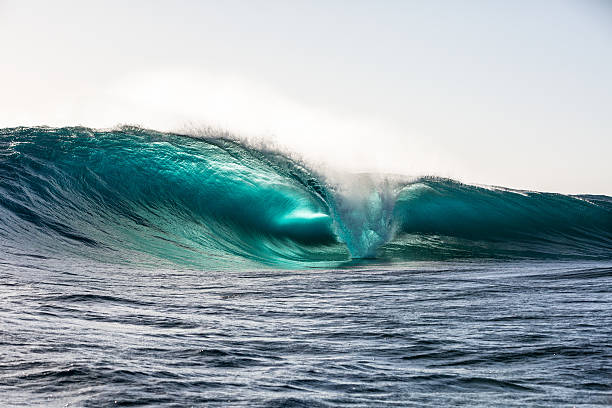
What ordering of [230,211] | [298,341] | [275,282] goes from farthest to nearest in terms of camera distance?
[230,211] < [275,282] < [298,341]

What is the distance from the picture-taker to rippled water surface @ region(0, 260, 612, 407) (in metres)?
3.19

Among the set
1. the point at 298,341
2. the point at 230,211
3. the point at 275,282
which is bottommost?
the point at 298,341

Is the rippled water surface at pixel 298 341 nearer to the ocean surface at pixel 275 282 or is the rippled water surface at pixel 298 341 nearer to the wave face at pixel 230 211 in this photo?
the ocean surface at pixel 275 282

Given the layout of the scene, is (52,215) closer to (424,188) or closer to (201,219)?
(201,219)

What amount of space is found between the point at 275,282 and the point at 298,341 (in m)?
3.22

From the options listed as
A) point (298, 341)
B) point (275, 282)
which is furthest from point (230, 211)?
point (298, 341)

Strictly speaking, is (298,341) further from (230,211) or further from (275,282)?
(230,211)

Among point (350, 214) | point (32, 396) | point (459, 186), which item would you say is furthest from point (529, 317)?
point (459, 186)

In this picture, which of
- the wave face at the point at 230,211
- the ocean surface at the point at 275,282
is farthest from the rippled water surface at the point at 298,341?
the wave face at the point at 230,211

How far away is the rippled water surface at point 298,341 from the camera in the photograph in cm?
319

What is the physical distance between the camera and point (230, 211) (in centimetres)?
1228

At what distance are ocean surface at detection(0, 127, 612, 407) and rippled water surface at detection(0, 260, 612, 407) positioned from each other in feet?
0.06

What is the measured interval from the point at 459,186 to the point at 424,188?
1319 mm

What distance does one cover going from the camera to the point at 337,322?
522 centimetres
